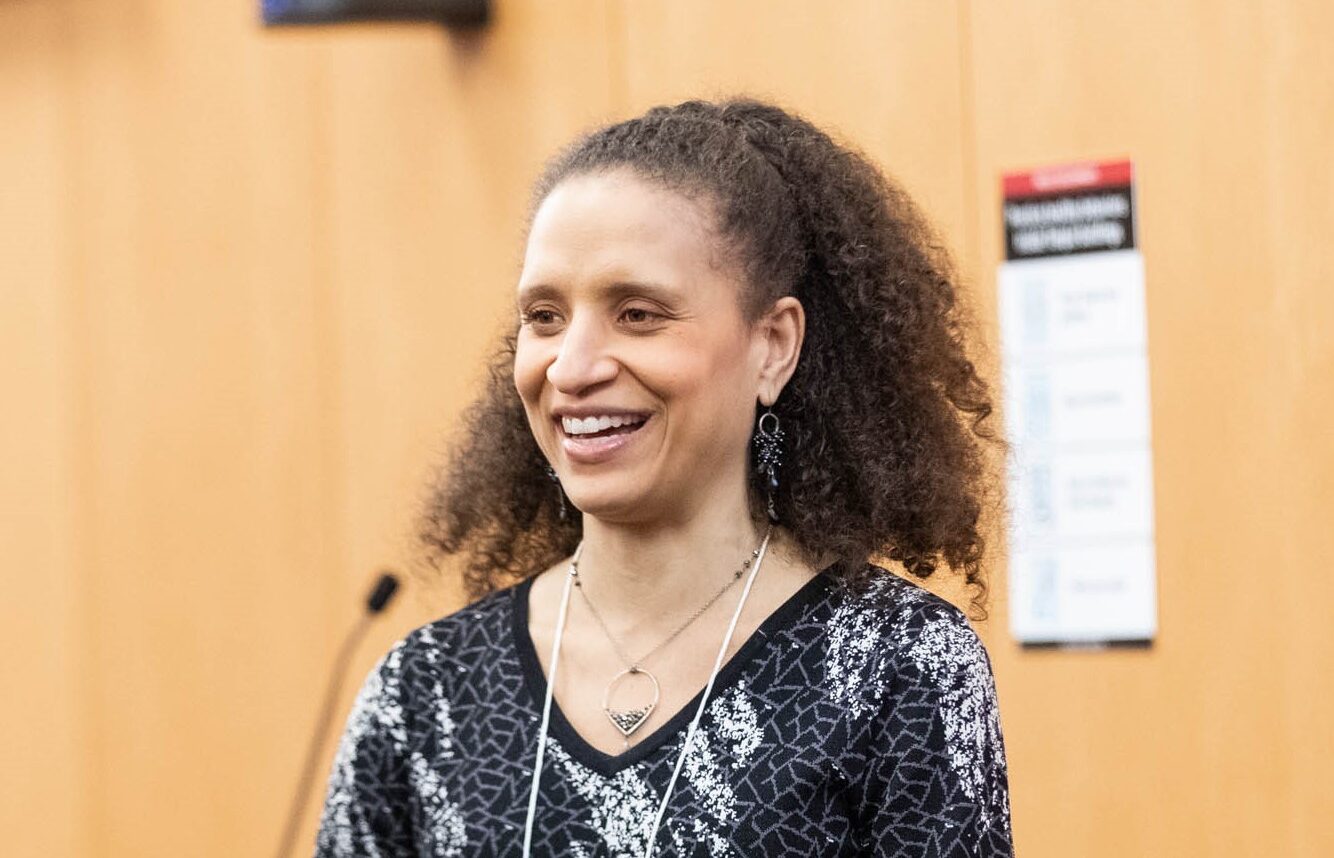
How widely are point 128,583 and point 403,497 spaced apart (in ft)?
3.06

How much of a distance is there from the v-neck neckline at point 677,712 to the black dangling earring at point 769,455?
103 millimetres

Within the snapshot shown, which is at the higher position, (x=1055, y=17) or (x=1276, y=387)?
(x=1055, y=17)

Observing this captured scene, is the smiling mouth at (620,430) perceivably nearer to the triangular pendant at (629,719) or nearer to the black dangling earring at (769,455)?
the black dangling earring at (769,455)

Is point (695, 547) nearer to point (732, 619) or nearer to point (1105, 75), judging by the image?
point (732, 619)

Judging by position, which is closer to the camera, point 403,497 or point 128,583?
point 403,497

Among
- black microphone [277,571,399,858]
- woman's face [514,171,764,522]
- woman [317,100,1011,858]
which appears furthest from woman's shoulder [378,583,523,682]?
black microphone [277,571,399,858]

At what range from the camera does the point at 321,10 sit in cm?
378

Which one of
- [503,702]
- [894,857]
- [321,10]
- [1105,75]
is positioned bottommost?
[894,857]

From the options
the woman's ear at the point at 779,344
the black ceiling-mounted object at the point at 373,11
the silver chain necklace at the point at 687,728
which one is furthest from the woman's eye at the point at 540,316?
the black ceiling-mounted object at the point at 373,11

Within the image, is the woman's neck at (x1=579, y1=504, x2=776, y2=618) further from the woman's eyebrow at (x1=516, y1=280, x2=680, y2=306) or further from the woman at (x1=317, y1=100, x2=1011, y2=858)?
the woman's eyebrow at (x1=516, y1=280, x2=680, y2=306)

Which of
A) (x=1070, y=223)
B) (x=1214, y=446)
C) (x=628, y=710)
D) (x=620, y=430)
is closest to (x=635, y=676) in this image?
(x=628, y=710)

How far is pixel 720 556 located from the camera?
1.96 m

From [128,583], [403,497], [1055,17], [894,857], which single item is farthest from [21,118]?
[894,857]

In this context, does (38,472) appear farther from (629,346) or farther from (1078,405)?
(629,346)
